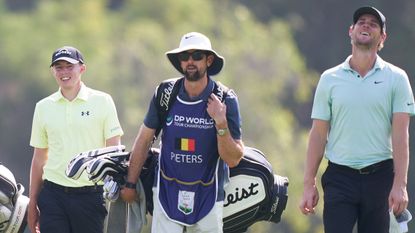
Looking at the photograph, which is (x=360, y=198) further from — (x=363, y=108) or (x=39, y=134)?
(x=39, y=134)

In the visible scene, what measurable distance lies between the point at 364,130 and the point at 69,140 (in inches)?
91.1

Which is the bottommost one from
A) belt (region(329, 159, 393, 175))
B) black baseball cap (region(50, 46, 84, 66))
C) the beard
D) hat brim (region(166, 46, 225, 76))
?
belt (region(329, 159, 393, 175))

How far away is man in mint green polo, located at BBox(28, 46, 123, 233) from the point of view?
12.9m

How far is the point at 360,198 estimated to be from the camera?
1207 cm

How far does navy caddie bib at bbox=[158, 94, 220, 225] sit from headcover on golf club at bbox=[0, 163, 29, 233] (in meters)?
1.56

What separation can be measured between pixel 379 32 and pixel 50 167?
2.74 meters

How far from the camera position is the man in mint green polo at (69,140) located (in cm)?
1288

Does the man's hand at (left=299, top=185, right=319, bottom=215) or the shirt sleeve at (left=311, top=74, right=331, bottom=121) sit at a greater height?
the shirt sleeve at (left=311, top=74, right=331, bottom=121)

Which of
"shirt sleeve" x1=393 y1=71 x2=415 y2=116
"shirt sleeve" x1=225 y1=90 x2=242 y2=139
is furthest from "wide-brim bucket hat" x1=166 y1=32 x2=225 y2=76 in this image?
"shirt sleeve" x1=393 y1=71 x2=415 y2=116

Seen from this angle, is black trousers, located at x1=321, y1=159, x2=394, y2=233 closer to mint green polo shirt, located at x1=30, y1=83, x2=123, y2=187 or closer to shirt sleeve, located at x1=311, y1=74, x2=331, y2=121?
shirt sleeve, located at x1=311, y1=74, x2=331, y2=121

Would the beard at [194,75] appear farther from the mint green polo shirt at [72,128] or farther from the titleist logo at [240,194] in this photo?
the mint green polo shirt at [72,128]

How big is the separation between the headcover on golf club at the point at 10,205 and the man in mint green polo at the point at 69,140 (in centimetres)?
24

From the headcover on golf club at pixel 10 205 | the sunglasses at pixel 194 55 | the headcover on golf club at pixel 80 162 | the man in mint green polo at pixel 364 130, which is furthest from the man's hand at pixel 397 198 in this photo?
the headcover on golf club at pixel 10 205

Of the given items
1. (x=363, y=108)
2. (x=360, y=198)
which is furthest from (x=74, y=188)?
(x=363, y=108)
